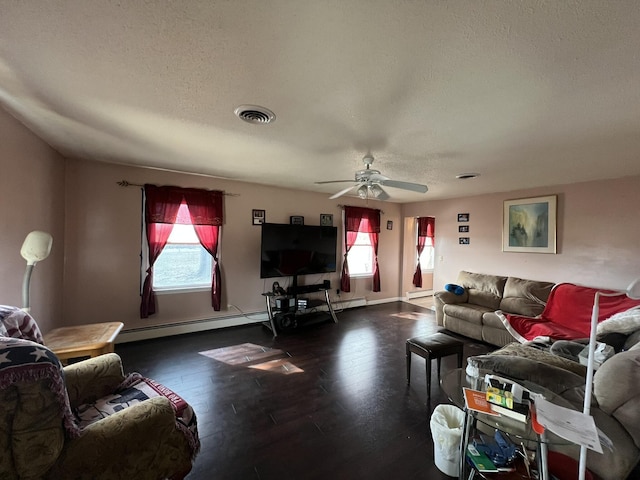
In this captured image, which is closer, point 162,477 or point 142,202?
point 162,477

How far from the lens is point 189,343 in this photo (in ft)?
11.8

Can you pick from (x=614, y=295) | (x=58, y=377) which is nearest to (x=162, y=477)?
(x=58, y=377)

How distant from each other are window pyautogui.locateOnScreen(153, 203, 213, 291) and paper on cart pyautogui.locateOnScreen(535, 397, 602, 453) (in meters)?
4.02

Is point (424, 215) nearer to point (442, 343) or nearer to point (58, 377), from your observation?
point (442, 343)

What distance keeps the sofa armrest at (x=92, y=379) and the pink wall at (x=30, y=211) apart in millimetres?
1103

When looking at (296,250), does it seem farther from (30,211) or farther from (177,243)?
(30,211)

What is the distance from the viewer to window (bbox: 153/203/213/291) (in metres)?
3.81

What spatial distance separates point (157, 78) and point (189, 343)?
3222mm

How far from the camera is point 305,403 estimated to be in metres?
2.33

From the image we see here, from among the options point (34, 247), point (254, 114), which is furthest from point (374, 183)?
point (34, 247)

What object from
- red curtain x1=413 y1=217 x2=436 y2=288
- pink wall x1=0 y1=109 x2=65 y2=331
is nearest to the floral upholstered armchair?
pink wall x1=0 y1=109 x2=65 y2=331

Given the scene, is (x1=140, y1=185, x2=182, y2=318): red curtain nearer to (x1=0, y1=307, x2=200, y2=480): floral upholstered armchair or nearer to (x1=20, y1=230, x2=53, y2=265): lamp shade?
(x1=20, y1=230, x2=53, y2=265): lamp shade

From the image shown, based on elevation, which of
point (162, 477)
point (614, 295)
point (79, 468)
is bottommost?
point (162, 477)

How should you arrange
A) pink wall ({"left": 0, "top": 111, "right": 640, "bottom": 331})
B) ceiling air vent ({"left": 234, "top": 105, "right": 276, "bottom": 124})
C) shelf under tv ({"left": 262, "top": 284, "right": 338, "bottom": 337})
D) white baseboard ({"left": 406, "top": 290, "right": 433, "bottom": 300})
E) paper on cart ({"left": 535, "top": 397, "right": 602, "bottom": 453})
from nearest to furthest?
1. paper on cart ({"left": 535, "top": 397, "right": 602, "bottom": 453})
2. ceiling air vent ({"left": 234, "top": 105, "right": 276, "bottom": 124})
3. pink wall ({"left": 0, "top": 111, "right": 640, "bottom": 331})
4. shelf under tv ({"left": 262, "top": 284, "right": 338, "bottom": 337})
5. white baseboard ({"left": 406, "top": 290, "right": 433, "bottom": 300})
